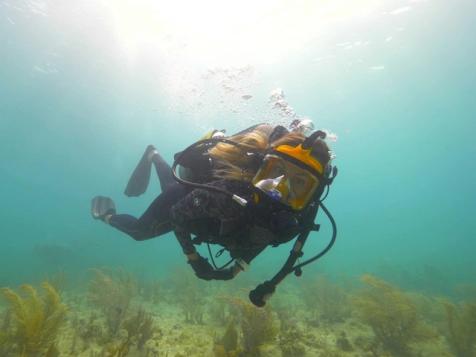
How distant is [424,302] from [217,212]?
1191cm

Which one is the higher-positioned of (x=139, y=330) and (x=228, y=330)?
(x=139, y=330)

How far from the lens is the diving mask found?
2869mm

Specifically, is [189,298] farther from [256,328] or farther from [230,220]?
[230,220]

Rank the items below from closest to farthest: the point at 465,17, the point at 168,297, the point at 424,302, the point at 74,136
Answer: the point at 424,302
the point at 168,297
the point at 465,17
the point at 74,136

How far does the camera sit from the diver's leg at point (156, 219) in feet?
16.3

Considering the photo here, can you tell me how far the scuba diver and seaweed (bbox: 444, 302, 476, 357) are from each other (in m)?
6.68

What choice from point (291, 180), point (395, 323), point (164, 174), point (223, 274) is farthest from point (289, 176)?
point (395, 323)

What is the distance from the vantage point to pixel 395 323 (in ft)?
22.9

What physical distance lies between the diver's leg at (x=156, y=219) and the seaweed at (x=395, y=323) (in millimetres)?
5298

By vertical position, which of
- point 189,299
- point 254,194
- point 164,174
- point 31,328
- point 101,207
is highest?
point 164,174

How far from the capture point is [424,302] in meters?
11.4

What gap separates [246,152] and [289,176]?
606mm

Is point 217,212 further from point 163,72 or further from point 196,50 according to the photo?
point 163,72

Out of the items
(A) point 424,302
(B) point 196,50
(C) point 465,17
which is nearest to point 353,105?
(C) point 465,17
